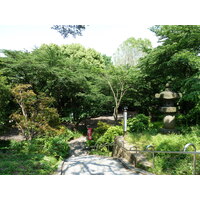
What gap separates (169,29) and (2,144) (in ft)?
31.2

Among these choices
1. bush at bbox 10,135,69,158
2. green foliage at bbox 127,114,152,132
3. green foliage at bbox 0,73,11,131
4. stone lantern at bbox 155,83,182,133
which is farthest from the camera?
green foliage at bbox 127,114,152,132

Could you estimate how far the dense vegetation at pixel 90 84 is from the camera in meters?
5.17

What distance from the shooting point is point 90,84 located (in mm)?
9930

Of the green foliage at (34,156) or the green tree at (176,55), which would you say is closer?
the green foliage at (34,156)

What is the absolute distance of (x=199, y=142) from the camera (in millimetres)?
4125

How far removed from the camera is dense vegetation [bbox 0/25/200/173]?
5.17m

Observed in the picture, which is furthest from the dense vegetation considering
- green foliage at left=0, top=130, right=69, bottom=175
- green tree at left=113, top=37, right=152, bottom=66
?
green tree at left=113, top=37, right=152, bottom=66

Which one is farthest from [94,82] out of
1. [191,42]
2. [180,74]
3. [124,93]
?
[191,42]

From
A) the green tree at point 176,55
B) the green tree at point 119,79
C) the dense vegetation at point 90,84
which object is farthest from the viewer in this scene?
the green tree at point 119,79

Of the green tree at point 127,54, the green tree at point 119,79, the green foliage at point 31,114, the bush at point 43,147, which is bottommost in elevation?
the bush at point 43,147

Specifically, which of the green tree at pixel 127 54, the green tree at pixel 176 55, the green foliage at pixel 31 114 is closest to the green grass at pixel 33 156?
the green foliage at pixel 31 114

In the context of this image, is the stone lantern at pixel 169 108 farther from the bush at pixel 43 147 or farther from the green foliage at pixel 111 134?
the bush at pixel 43 147

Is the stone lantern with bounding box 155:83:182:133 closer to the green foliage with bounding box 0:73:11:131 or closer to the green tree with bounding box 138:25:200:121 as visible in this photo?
the green tree with bounding box 138:25:200:121

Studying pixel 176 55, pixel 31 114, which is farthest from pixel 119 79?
pixel 31 114
